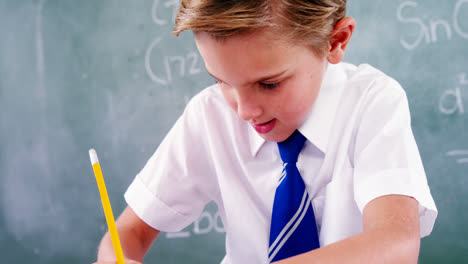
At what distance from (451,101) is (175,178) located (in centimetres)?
105

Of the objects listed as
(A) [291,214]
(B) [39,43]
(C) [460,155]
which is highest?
(B) [39,43]

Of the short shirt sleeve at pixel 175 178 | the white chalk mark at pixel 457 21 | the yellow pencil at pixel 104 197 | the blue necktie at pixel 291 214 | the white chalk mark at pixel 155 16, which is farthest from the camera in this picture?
the white chalk mark at pixel 155 16

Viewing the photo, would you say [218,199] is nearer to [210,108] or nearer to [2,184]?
[210,108]

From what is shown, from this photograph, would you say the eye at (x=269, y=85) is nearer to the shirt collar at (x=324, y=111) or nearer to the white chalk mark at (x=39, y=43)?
the shirt collar at (x=324, y=111)

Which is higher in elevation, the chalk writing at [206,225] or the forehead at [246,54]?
the forehead at [246,54]

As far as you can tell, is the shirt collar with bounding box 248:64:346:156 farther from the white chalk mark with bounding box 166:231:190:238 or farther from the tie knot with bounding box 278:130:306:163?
the white chalk mark with bounding box 166:231:190:238

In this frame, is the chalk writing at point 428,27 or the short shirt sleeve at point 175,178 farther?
the chalk writing at point 428,27

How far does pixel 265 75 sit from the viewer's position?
594mm

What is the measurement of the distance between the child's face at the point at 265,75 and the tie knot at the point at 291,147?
0.18 ft

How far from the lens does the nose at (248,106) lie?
0.62 meters

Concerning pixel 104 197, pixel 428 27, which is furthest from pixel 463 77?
pixel 104 197

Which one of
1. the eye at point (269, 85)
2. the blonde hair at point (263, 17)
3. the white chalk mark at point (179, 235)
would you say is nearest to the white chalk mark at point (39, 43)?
the white chalk mark at point (179, 235)

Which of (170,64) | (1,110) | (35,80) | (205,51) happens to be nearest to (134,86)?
(170,64)

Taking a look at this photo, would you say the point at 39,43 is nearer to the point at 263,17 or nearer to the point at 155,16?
the point at 155,16
